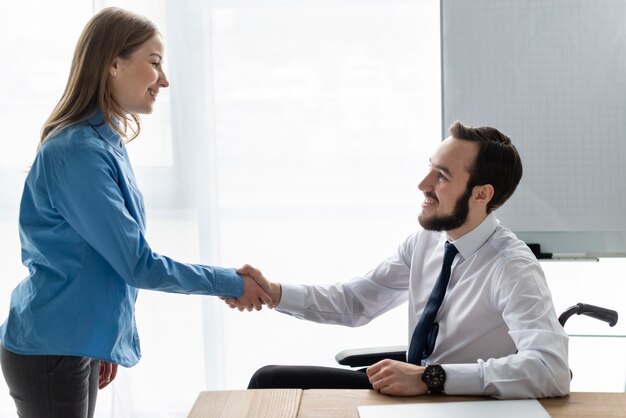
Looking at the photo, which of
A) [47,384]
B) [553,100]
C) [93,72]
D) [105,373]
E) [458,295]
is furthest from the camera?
[553,100]

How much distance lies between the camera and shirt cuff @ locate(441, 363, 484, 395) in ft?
5.33

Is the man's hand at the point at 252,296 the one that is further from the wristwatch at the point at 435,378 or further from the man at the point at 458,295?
the wristwatch at the point at 435,378

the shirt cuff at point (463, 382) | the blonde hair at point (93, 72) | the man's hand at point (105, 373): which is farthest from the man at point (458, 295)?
the blonde hair at point (93, 72)

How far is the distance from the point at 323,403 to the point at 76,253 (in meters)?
0.64

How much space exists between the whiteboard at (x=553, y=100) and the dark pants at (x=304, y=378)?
3.10 ft

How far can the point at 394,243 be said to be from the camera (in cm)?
306

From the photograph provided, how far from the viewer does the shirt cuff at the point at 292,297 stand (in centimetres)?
222

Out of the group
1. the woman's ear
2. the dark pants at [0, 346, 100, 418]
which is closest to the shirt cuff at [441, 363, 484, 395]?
the dark pants at [0, 346, 100, 418]

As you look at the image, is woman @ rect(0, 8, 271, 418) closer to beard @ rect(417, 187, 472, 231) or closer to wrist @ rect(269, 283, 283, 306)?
wrist @ rect(269, 283, 283, 306)

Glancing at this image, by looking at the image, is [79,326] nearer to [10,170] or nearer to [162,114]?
[162,114]

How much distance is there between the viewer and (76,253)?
174 centimetres

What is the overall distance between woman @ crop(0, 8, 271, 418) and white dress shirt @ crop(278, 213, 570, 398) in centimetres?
59

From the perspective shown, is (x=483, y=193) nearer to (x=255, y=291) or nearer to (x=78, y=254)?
(x=255, y=291)

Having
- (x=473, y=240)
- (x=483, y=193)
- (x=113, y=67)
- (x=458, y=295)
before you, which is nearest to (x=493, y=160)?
(x=483, y=193)
